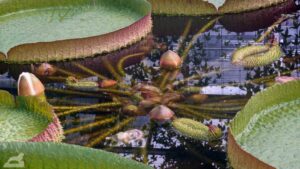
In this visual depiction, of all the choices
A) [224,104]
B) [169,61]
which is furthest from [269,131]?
[169,61]

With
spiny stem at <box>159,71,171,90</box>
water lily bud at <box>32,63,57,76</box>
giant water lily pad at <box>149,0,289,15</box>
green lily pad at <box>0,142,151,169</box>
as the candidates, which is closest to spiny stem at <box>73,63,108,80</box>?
water lily bud at <box>32,63,57,76</box>

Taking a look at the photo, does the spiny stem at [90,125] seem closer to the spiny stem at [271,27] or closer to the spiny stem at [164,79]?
the spiny stem at [164,79]

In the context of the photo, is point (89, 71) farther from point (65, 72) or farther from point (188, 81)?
point (188, 81)

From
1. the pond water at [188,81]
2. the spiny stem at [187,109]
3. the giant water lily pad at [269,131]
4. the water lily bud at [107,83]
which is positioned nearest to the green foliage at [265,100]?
the giant water lily pad at [269,131]

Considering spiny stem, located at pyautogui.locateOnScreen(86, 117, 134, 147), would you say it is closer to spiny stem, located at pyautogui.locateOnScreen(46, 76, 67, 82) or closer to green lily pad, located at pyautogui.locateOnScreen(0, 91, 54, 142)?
green lily pad, located at pyautogui.locateOnScreen(0, 91, 54, 142)

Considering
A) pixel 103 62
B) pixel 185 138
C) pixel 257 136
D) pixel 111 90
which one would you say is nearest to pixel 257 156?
pixel 257 136
